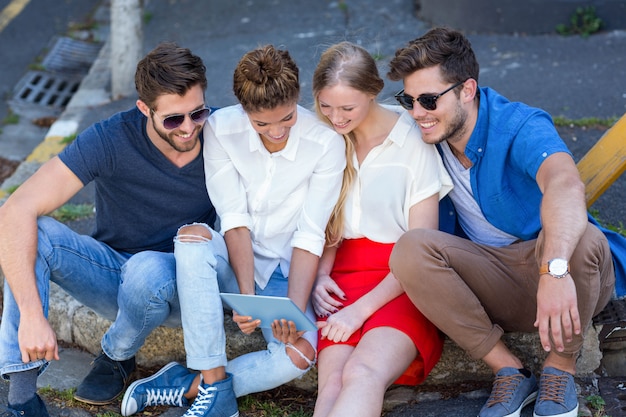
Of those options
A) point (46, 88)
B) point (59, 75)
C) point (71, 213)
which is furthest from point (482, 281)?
point (59, 75)

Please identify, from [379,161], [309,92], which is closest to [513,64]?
[309,92]

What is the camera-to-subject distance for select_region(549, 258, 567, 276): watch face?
9.32 ft

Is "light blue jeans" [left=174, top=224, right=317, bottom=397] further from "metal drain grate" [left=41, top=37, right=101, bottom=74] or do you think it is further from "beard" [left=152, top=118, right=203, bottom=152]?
"metal drain grate" [left=41, top=37, right=101, bottom=74]

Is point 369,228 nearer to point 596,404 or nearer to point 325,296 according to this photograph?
point 325,296

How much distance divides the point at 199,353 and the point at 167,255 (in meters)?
0.40

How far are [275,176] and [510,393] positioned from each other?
1.23 m

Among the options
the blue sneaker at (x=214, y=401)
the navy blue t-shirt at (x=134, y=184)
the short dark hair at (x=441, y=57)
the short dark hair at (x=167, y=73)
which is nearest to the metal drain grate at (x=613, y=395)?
the short dark hair at (x=441, y=57)

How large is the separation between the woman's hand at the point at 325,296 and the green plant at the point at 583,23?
3973 millimetres

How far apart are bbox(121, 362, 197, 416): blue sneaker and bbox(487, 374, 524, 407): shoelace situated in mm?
1203

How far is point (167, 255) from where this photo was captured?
3354mm

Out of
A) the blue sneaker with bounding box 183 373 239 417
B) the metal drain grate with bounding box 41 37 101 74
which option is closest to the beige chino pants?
the blue sneaker with bounding box 183 373 239 417

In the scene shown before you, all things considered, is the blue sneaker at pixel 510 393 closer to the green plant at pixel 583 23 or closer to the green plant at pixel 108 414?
the green plant at pixel 108 414

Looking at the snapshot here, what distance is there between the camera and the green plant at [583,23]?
654 centimetres

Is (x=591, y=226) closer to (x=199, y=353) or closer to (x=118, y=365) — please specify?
(x=199, y=353)
